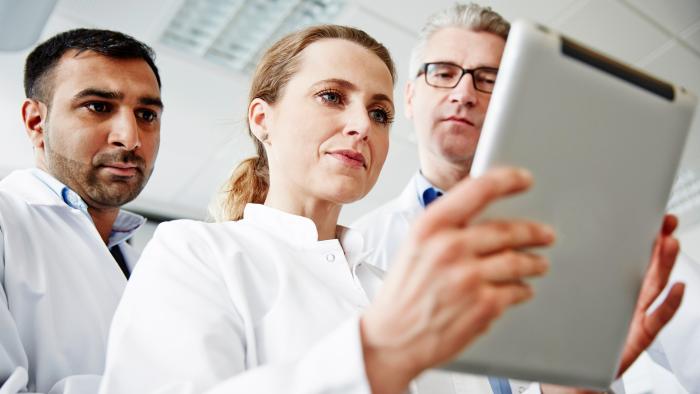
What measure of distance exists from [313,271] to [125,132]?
0.92m

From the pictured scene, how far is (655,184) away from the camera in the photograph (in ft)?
2.62

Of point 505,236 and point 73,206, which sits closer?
point 505,236

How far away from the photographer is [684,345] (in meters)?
1.70

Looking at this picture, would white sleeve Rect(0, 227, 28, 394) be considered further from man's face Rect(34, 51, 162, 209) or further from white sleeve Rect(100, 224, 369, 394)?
man's face Rect(34, 51, 162, 209)

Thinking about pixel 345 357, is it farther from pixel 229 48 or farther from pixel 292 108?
pixel 229 48

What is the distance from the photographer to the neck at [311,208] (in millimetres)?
1225

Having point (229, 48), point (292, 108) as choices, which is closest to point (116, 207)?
point (292, 108)

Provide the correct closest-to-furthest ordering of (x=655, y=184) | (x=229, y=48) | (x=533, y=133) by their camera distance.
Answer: (x=533, y=133) < (x=655, y=184) < (x=229, y=48)

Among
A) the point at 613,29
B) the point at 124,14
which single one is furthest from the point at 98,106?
the point at 613,29

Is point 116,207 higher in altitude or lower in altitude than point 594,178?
lower

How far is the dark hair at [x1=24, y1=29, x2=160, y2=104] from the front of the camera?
1.82m

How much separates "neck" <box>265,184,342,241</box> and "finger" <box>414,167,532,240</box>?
0.67m

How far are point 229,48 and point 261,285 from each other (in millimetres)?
2502

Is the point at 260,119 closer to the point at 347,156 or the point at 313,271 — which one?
the point at 347,156
